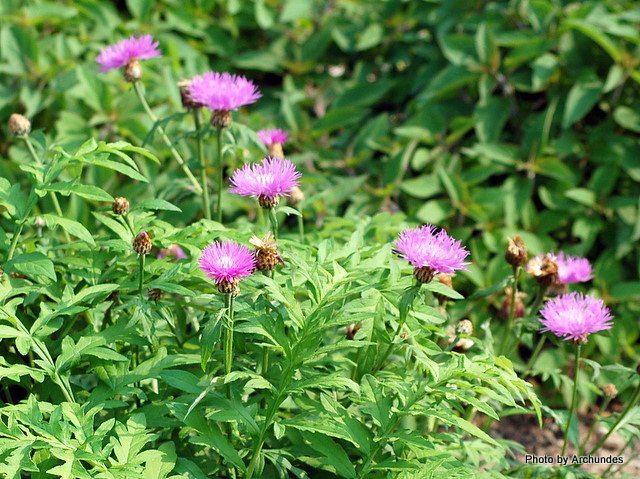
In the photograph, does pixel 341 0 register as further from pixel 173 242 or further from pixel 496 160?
pixel 173 242

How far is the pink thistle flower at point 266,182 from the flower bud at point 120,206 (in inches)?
9.8

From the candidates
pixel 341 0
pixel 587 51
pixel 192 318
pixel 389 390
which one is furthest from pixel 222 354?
pixel 341 0

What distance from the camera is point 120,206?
5.44 feet

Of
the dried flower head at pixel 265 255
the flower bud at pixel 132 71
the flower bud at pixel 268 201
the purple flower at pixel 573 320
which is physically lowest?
the purple flower at pixel 573 320

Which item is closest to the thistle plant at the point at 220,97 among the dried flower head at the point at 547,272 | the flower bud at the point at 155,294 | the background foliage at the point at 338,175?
the background foliage at the point at 338,175

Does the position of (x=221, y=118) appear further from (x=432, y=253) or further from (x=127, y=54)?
(x=432, y=253)

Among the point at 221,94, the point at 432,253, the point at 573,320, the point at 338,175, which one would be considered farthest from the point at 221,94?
the point at 338,175

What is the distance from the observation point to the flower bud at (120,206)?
165 centimetres

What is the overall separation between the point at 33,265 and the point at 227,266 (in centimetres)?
43

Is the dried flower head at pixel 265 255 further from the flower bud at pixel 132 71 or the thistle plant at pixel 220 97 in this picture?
the flower bud at pixel 132 71

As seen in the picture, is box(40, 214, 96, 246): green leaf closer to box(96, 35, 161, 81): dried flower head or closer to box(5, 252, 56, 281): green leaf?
box(5, 252, 56, 281): green leaf

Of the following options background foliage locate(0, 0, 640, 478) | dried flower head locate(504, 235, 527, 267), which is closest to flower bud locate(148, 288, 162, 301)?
background foliage locate(0, 0, 640, 478)

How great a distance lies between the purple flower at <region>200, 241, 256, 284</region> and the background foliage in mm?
102

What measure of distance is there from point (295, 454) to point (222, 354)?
0.81 feet
